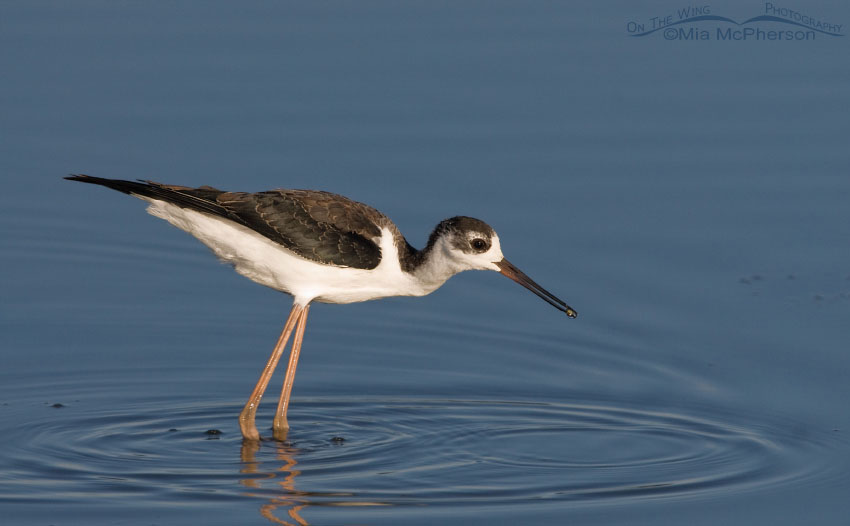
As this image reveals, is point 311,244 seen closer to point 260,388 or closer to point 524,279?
point 260,388

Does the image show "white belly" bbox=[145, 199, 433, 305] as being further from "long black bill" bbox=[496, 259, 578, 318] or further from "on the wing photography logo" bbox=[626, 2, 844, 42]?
"on the wing photography logo" bbox=[626, 2, 844, 42]

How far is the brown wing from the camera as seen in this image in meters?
11.5

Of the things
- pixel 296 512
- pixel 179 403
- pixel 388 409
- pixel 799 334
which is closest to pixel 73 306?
pixel 179 403

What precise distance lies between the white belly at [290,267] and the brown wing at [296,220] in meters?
0.07

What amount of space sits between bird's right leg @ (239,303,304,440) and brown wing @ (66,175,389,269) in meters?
0.58

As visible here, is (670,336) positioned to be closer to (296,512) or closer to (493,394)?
(493,394)

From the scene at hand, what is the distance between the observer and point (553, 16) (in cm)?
1811

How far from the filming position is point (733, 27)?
17938mm

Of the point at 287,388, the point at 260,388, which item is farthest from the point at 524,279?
the point at 260,388

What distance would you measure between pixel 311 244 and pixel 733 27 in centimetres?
820

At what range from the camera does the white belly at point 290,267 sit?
1162cm

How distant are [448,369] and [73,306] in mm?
3463

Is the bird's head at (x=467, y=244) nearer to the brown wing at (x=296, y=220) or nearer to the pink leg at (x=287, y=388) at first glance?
the brown wing at (x=296, y=220)

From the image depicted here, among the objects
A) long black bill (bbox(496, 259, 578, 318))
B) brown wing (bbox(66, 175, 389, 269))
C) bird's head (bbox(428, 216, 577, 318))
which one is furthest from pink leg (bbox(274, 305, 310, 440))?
long black bill (bbox(496, 259, 578, 318))
